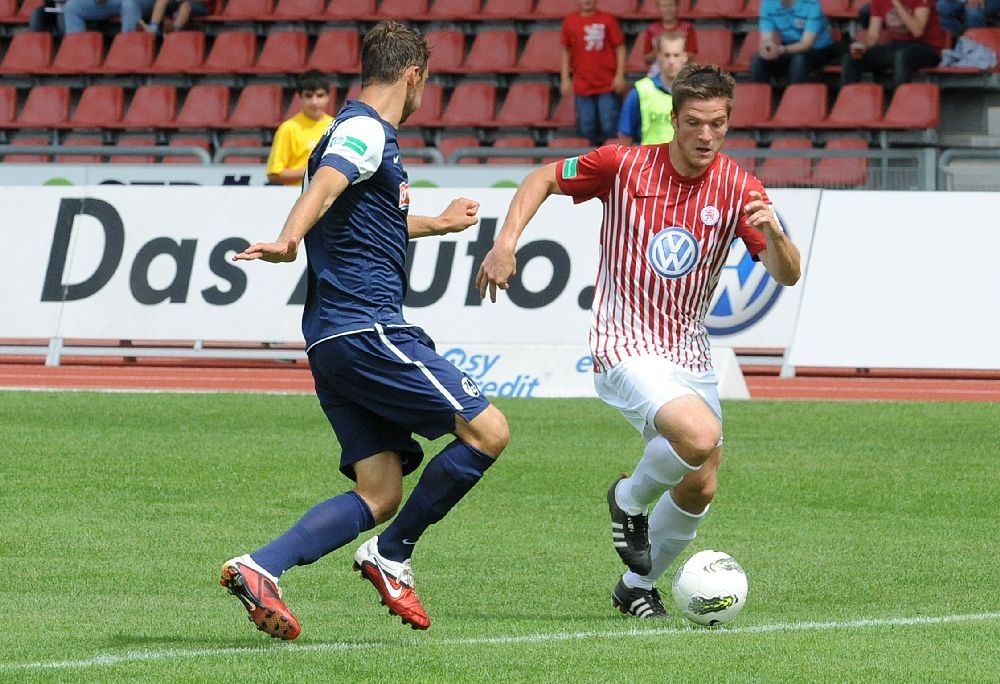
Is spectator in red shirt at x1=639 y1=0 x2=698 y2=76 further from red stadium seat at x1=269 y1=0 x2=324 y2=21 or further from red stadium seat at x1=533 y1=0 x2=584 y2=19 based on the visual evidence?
red stadium seat at x1=269 y1=0 x2=324 y2=21

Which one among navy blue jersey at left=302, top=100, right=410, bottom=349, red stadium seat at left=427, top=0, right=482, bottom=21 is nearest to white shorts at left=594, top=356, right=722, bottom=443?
navy blue jersey at left=302, top=100, right=410, bottom=349

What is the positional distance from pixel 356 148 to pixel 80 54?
19.5 m

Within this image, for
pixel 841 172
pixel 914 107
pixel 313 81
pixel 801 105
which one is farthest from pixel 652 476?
pixel 801 105

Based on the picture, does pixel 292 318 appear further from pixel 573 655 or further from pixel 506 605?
pixel 573 655

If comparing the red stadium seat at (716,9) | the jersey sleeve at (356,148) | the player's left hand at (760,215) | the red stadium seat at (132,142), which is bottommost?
the red stadium seat at (132,142)

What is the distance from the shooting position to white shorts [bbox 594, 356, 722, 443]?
645cm

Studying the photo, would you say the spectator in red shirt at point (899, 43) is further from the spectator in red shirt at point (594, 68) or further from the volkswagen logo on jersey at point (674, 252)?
the volkswagen logo on jersey at point (674, 252)

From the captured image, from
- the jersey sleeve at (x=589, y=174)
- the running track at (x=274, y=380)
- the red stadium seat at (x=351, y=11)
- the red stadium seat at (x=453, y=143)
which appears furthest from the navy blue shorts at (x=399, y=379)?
the red stadium seat at (x=351, y=11)

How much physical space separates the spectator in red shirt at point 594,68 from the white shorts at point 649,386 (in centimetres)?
1252

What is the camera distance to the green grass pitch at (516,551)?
215 inches

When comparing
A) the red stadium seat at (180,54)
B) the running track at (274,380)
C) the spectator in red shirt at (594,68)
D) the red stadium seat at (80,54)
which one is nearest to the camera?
the running track at (274,380)

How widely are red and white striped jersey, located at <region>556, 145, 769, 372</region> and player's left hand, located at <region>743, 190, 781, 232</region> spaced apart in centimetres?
32

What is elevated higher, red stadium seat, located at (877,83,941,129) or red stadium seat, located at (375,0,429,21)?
red stadium seat, located at (375,0,429,21)

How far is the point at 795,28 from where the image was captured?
19.5m
